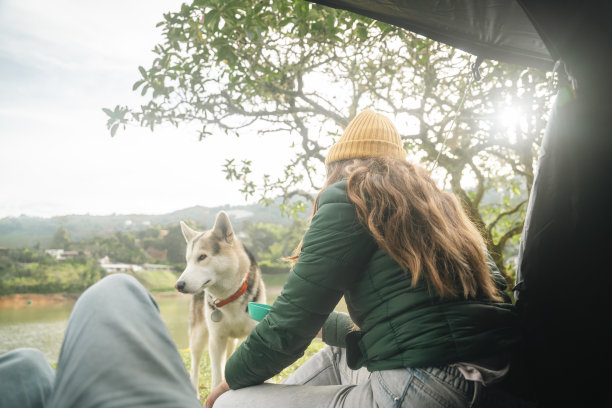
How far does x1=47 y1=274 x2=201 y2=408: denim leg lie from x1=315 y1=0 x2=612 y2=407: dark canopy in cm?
90

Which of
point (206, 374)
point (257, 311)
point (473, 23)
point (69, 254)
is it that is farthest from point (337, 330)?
point (69, 254)

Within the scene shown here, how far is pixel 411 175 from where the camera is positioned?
1146 mm

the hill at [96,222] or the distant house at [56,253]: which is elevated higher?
the hill at [96,222]

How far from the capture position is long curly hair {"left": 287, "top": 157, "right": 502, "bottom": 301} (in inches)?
37.3

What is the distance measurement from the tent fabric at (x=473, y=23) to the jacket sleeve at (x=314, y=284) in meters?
0.73

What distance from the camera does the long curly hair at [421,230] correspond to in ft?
3.11

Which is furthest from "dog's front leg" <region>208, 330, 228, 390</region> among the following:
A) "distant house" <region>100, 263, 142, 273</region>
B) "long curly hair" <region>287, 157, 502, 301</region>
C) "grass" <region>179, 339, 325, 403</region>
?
"distant house" <region>100, 263, 142, 273</region>

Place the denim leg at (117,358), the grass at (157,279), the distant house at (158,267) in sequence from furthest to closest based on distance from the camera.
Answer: the distant house at (158,267) < the grass at (157,279) < the denim leg at (117,358)

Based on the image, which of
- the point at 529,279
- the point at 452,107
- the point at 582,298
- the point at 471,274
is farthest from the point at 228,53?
the point at 452,107

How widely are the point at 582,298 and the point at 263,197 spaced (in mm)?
3405

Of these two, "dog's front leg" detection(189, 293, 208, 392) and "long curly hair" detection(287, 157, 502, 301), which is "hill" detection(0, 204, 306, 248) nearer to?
"dog's front leg" detection(189, 293, 208, 392)

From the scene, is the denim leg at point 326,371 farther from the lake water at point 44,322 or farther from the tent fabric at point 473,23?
the lake water at point 44,322

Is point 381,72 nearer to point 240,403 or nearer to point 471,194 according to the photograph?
point 471,194

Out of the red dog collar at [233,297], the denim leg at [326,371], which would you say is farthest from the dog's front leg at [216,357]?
the denim leg at [326,371]
